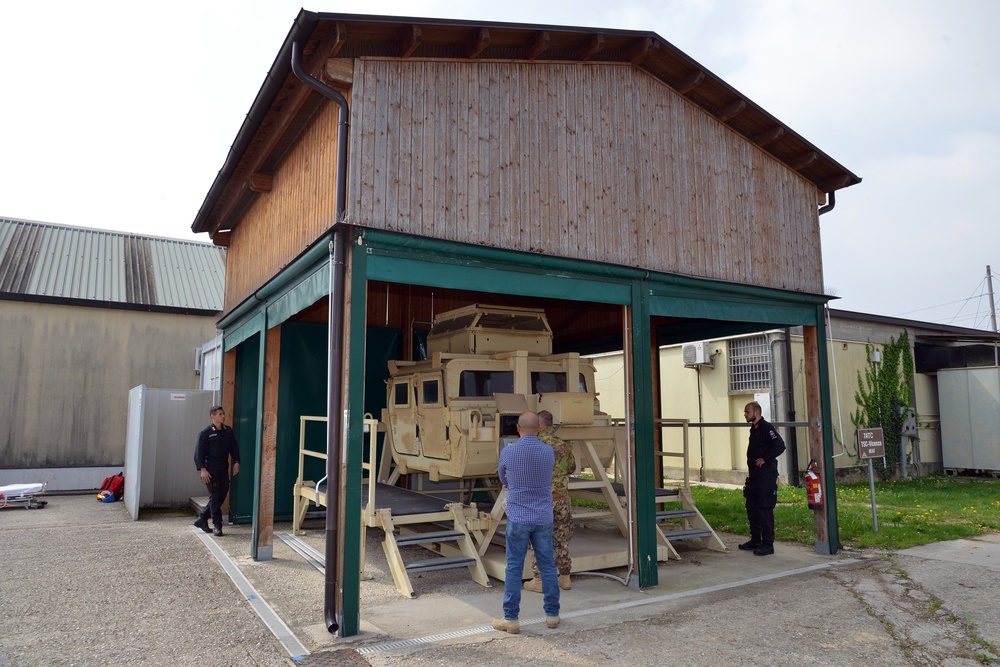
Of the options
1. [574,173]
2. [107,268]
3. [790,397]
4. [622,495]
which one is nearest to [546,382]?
[622,495]

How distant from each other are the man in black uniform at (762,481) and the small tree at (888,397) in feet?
39.7

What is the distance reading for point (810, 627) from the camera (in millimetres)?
6250

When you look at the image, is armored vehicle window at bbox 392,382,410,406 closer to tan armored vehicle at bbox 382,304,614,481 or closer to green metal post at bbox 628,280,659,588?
tan armored vehicle at bbox 382,304,614,481

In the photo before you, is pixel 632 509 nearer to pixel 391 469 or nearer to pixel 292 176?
pixel 391 469

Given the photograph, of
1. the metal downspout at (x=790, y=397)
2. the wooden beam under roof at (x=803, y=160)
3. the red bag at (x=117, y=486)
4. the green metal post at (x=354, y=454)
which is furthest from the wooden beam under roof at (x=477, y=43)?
the red bag at (x=117, y=486)

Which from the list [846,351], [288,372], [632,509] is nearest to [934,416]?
[846,351]

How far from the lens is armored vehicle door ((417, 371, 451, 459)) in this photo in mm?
9141

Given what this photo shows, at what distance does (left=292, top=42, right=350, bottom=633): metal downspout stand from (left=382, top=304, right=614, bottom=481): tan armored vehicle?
2.52 meters

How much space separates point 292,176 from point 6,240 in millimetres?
16529

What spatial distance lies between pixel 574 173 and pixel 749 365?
12.7 m

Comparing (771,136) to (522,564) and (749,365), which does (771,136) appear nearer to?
(522,564)

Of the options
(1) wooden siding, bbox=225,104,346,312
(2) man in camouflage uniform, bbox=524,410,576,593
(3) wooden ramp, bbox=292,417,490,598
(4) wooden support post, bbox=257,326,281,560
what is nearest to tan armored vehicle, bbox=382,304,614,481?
(3) wooden ramp, bbox=292,417,490,598

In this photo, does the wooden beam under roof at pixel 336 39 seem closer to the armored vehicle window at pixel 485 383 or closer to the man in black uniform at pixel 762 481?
the armored vehicle window at pixel 485 383

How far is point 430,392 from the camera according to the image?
32.0 feet
